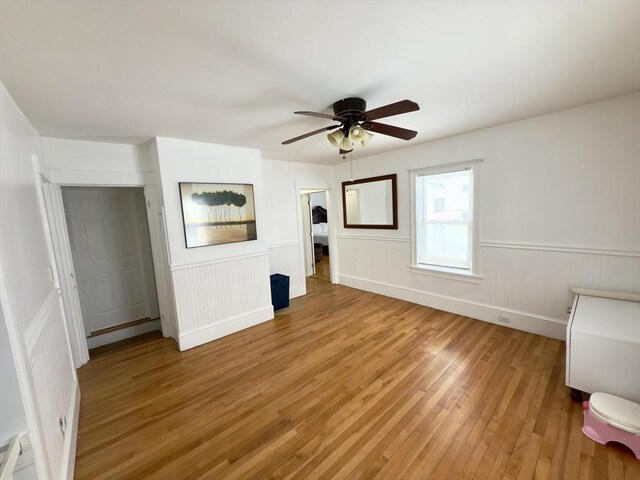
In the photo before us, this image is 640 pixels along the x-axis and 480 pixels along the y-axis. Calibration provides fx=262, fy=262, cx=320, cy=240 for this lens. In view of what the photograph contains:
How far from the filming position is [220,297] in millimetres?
3389

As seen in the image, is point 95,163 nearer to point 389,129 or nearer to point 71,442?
point 71,442

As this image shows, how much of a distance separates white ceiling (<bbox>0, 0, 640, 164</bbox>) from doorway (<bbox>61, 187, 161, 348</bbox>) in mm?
1241

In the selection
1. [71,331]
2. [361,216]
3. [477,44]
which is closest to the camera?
[477,44]

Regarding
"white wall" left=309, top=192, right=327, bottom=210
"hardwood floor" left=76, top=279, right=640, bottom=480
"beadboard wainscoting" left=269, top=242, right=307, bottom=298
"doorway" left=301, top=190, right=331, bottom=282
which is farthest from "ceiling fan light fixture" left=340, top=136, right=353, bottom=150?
"white wall" left=309, top=192, right=327, bottom=210

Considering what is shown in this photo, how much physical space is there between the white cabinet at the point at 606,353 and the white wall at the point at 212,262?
3290 millimetres

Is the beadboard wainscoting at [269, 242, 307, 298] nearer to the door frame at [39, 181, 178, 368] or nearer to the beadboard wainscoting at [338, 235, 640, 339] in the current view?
the beadboard wainscoting at [338, 235, 640, 339]

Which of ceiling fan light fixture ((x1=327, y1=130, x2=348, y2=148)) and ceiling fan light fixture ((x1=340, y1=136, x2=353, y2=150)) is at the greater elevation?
ceiling fan light fixture ((x1=327, y1=130, x2=348, y2=148))

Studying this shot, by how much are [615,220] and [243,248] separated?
4.04 m

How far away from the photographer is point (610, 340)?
6.12 ft

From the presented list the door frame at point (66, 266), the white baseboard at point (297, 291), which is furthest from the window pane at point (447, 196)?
the door frame at point (66, 266)

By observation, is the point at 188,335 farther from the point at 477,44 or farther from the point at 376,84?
the point at 477,44

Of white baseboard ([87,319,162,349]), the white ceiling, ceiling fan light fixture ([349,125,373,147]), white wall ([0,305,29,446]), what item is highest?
the white ceiling

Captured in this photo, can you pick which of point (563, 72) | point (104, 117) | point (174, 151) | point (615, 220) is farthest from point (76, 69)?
point (615, 220)

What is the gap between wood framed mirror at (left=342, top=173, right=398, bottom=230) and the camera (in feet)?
14.1
